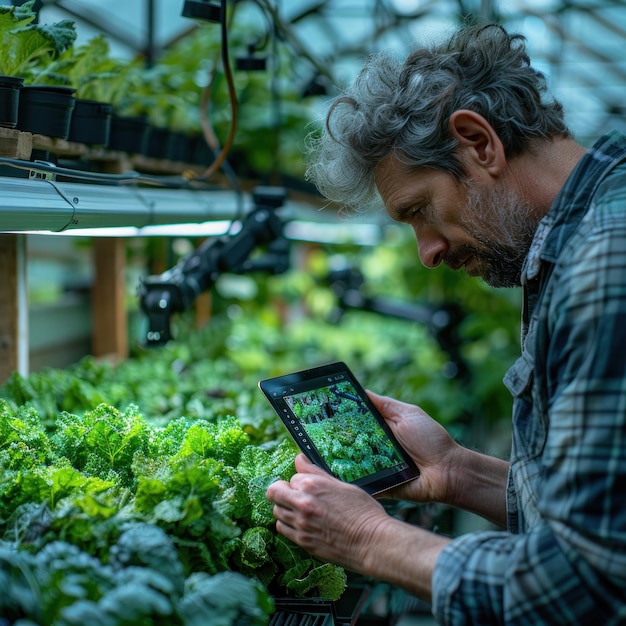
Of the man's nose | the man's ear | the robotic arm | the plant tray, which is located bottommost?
the plant tray

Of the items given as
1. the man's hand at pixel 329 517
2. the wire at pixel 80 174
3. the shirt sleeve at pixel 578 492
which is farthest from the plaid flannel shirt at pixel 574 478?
the wire at pixel 80 174

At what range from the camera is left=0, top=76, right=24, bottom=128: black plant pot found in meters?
1.59

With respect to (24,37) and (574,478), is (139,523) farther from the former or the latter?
(24,37)

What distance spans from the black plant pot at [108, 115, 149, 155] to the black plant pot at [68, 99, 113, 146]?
14.2 inches

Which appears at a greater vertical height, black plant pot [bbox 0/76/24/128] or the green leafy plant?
the green leafy plant

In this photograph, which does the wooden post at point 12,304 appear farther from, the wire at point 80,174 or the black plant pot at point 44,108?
the black plant pot at point 44,108

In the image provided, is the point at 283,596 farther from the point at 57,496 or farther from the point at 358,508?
the point at 57,496

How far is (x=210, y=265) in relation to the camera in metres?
2.56

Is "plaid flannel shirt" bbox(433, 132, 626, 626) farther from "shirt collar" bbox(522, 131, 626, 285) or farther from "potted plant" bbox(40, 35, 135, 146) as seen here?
"potted plant" bbox(40, 35, 135, 146)

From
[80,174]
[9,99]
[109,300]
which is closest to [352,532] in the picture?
[80,174]

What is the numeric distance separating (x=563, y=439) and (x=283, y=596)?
2.20ft

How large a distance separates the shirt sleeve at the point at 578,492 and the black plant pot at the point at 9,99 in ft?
3.83

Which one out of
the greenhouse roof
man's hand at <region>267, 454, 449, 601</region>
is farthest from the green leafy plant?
man's hand at <region>267, 454, 449, 601</region>

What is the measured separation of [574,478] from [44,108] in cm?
136
